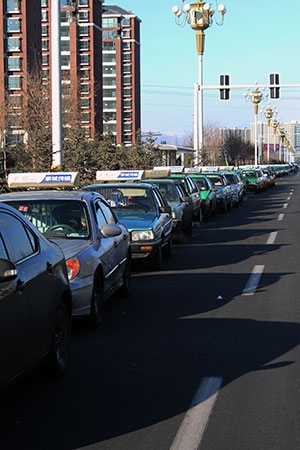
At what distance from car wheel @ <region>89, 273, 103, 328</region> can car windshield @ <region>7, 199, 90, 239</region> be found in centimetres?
80

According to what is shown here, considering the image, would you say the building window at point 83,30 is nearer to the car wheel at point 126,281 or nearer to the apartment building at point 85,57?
the apartment building at point 85,57

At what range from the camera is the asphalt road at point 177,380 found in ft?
16.3

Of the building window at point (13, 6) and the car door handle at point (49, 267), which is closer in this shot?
the car door handle at point (49, 267)

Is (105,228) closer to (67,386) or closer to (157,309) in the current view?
(157,309)

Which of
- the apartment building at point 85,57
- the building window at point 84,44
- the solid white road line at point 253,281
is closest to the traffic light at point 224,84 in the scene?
the apartment building at point 85,57

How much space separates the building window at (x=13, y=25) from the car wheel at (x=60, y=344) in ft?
253

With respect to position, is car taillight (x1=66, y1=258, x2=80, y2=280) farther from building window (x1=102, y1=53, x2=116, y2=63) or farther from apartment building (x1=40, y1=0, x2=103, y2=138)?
building window (x1=102, y1=53, x2=116, y2=63)

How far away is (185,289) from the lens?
11258 millimetres

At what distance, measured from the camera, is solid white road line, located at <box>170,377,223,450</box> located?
4.82 m

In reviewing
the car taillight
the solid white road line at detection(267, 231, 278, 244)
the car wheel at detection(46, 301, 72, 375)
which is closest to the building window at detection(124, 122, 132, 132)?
the solid white road line at detection(267, 231, 278, 244)

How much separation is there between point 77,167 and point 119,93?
3600 inches

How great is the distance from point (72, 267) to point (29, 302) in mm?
2581

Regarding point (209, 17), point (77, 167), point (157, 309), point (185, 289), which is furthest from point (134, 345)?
point (209, 17)

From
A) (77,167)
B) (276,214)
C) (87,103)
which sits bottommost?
(276,214)
